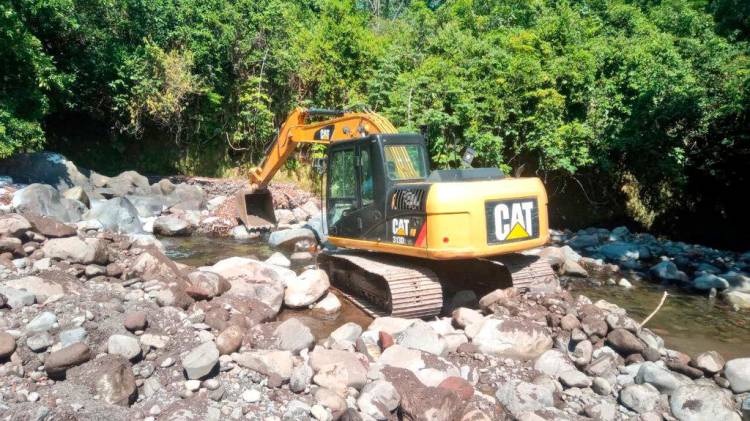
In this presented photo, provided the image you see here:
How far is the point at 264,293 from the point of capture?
242 inches

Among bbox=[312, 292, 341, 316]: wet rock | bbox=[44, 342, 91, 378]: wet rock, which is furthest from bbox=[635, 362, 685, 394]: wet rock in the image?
bbox=[44, 342, 91, 378]: wet rock

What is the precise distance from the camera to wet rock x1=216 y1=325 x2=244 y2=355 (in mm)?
4320

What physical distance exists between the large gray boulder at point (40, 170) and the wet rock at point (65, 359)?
8922mm

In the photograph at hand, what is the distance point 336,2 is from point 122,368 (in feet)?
51.1

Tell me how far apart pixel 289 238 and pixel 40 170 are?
19.7 ft

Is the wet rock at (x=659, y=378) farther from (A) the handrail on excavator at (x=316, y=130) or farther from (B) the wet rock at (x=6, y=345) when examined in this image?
(B) the wet rock at (x=6, y=345)

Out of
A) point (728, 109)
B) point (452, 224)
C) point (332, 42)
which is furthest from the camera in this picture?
point (332, 42)

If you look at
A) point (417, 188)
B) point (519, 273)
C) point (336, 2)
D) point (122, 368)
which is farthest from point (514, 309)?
point (336, 2)

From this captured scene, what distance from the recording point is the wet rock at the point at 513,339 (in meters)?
4.92

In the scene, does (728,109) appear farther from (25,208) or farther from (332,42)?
(25,208)

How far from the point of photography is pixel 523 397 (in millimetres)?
4066

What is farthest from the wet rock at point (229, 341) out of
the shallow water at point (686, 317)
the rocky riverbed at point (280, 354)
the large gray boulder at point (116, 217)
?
the large gray boulder at point (116, 217)

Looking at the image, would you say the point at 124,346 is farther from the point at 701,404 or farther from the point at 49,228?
the point at 701,404

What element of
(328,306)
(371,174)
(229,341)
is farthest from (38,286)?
(371,174)
